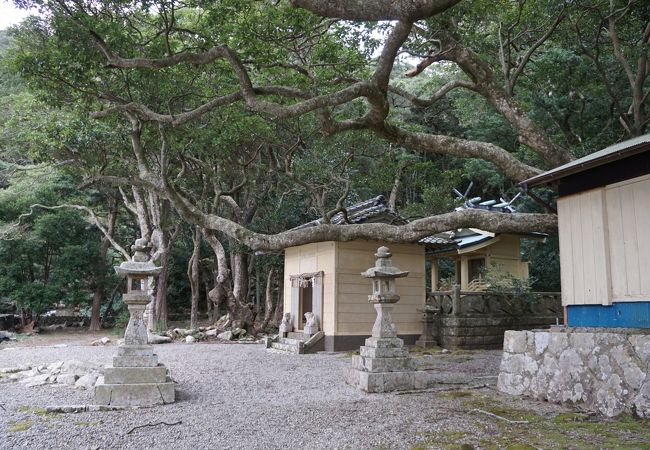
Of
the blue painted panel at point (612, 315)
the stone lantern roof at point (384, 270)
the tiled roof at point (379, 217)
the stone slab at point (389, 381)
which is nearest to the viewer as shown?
the blue painted panel at point (612, 315)

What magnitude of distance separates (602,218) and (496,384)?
319cm

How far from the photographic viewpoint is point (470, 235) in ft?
61.2

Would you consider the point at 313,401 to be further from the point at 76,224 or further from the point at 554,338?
the point at 76,224

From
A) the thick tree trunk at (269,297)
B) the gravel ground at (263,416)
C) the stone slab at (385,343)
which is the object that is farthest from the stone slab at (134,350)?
the thick tree trunk at (269,297)

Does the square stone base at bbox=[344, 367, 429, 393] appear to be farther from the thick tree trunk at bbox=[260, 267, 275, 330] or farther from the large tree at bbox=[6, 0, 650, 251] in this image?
the thick tree trunk at bbox=[260, 267, 275, 330]

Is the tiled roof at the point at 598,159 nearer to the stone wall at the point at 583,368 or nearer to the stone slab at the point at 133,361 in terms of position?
the stone wall at the point at 583,368

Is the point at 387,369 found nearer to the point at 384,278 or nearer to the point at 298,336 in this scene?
the point at 384,278

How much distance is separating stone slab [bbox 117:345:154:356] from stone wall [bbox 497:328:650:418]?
5.37 meters

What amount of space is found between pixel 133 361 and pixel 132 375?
0.19m

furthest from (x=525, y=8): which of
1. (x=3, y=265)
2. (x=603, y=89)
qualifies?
(x=3, y=265)

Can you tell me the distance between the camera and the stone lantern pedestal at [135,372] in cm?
661

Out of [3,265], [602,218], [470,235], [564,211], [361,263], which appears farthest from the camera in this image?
[3,265]

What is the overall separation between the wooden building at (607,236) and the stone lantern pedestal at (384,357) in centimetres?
252

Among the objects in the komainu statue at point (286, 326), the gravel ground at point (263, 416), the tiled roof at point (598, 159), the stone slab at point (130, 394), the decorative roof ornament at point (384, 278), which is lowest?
the gravel ground at point (263, 416)
